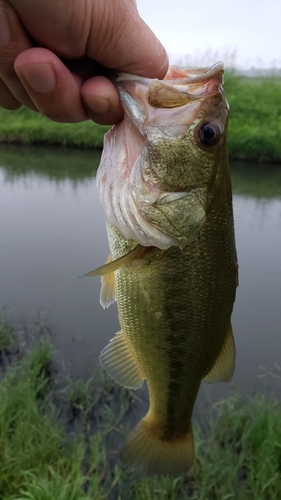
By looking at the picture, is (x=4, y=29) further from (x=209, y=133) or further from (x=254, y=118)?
(x=254, y=118)

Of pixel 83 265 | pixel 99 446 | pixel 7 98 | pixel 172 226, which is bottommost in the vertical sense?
pixel 99 446

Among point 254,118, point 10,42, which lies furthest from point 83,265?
point 254,118

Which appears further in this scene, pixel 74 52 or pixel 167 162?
pixel 167 162

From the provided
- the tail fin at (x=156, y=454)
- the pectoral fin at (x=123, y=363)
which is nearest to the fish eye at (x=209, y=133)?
the pectoral fin at (x=123, y=363)

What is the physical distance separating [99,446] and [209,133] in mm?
2734

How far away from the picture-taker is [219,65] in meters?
1.19

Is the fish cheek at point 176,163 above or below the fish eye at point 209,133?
below

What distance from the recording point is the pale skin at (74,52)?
1.05 metres

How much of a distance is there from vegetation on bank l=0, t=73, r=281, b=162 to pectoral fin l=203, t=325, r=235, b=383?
31.6ft

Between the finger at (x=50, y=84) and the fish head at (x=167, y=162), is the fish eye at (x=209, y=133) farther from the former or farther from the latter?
the finger at (x=50, y=84)

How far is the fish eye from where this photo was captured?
1.28 meters

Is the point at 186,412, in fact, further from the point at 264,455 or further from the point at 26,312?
the point at 26,312

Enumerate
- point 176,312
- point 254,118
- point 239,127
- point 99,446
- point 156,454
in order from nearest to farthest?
point 176,312, point 156,454, point 99,446, point 239,127, point 254,118

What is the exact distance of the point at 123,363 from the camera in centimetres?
169
